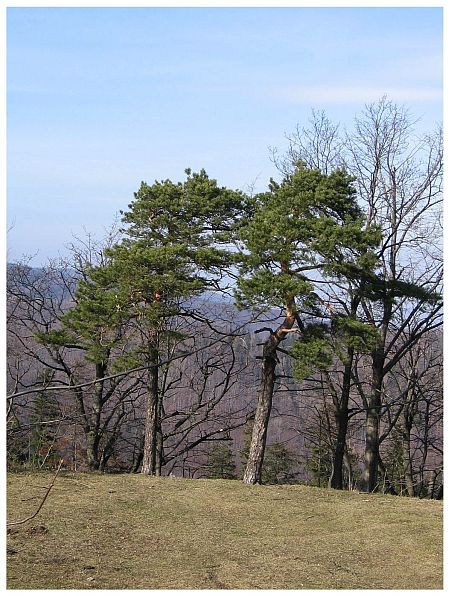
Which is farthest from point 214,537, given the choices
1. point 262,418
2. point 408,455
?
point 408,455

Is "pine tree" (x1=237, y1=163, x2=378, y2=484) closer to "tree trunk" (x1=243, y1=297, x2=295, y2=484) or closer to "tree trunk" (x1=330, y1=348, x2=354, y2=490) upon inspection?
"tree trunk" (x1=243, y1=297, x2=295, y2=484)

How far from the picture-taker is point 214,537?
5.96 m

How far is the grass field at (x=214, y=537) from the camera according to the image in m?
4.62

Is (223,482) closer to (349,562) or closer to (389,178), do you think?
(349,562)

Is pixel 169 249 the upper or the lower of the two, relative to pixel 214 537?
upper

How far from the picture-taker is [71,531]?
590 centimetres

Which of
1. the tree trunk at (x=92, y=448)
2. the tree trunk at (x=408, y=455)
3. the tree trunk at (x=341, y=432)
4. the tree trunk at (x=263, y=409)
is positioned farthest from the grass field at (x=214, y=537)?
the tree trunk at (x=408, y=455)

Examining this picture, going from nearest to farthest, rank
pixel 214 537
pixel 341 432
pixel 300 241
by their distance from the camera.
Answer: pixel 214 537 → pixel 300 241 → pixel 341 432

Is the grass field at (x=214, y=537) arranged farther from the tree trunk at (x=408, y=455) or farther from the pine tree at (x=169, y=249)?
the tree trunk at (x=408, y=455)

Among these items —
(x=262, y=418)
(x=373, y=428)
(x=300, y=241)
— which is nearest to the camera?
(x=300, y=241)

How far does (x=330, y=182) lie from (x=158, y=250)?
2296 mm

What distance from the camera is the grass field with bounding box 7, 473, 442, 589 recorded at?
4.62 m

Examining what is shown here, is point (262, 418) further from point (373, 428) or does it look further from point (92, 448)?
point (92, 448)

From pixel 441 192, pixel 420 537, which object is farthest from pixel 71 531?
pixel 441 192
